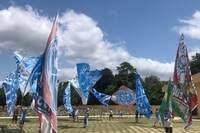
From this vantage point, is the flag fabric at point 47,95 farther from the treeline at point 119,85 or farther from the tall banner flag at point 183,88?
the treeline at point 119,85

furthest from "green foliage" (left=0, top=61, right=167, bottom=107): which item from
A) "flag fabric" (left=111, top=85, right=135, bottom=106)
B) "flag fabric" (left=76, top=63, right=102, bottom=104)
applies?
"flag fabric" (left=76, top=63, right=102, bottom=104)

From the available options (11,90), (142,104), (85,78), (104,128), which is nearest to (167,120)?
(104,128)

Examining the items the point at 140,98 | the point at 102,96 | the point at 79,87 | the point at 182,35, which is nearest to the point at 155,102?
the point at 102,96

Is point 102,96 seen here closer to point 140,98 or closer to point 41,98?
point 140,98

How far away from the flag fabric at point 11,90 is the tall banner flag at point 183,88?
24349 millimetres

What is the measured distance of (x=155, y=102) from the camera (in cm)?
12838

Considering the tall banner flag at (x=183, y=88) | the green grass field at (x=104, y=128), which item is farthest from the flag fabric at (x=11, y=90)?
the tall banner flag at (x=183, y=88)

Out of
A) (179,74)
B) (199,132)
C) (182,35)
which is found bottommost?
(199,132)

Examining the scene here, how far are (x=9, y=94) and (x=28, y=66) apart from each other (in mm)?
3328

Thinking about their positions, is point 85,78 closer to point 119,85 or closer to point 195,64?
point 119,85

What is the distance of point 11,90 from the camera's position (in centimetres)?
4372

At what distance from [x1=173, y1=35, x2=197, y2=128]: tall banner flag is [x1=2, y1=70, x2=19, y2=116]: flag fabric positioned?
24349 mm

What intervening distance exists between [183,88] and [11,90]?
26693mm

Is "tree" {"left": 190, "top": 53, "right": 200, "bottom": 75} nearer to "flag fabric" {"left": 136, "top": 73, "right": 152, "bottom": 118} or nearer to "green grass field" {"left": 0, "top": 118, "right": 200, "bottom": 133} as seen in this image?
"flag fabric" {"left": 136, "top": 73, "right": 152, "bottom": 118}
